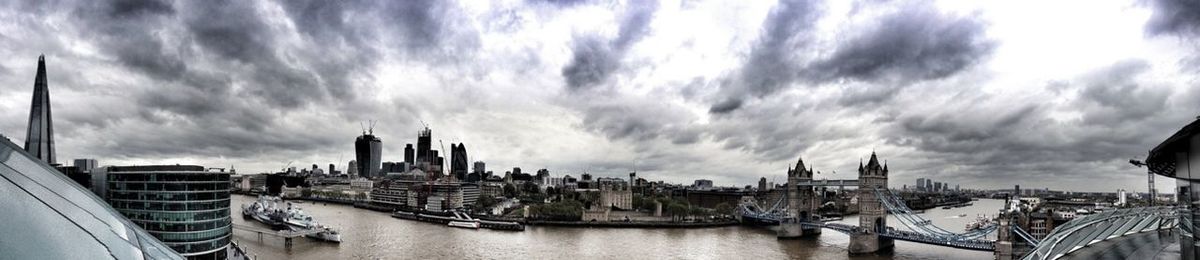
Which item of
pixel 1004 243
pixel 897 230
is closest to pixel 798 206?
pixel 897 230

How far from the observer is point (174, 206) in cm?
2044

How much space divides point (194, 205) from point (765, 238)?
29837mm

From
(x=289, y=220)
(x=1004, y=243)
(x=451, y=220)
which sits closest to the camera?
(x=1004, y=243)

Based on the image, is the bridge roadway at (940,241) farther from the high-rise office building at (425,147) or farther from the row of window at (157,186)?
the high-rise office building at (425,147)

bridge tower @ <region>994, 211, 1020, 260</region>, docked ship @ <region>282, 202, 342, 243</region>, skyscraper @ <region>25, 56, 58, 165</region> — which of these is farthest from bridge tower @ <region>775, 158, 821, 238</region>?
skyscraper @ <region>25, 56, 58, 165</region>

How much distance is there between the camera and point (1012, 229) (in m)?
26.4

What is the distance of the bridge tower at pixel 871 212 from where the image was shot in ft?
96.1

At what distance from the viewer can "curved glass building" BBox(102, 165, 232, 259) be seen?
20266 millimetres

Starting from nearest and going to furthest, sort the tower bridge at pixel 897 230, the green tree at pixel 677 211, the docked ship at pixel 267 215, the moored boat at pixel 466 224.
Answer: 1. the tower bridge at pixel 897 230
2. the docked ship at pixel 267 215
3. the moored boat at pixel 466 224
4. the green tree at pixel 677 211

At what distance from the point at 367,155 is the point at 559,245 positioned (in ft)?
375

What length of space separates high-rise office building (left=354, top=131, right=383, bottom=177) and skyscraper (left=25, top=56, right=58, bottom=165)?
351ft

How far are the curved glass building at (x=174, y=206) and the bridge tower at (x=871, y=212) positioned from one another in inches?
1105

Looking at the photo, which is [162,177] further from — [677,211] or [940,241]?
[677,211]

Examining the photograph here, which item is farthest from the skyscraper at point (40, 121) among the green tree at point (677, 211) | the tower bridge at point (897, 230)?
the green tree at point (677, 211)
